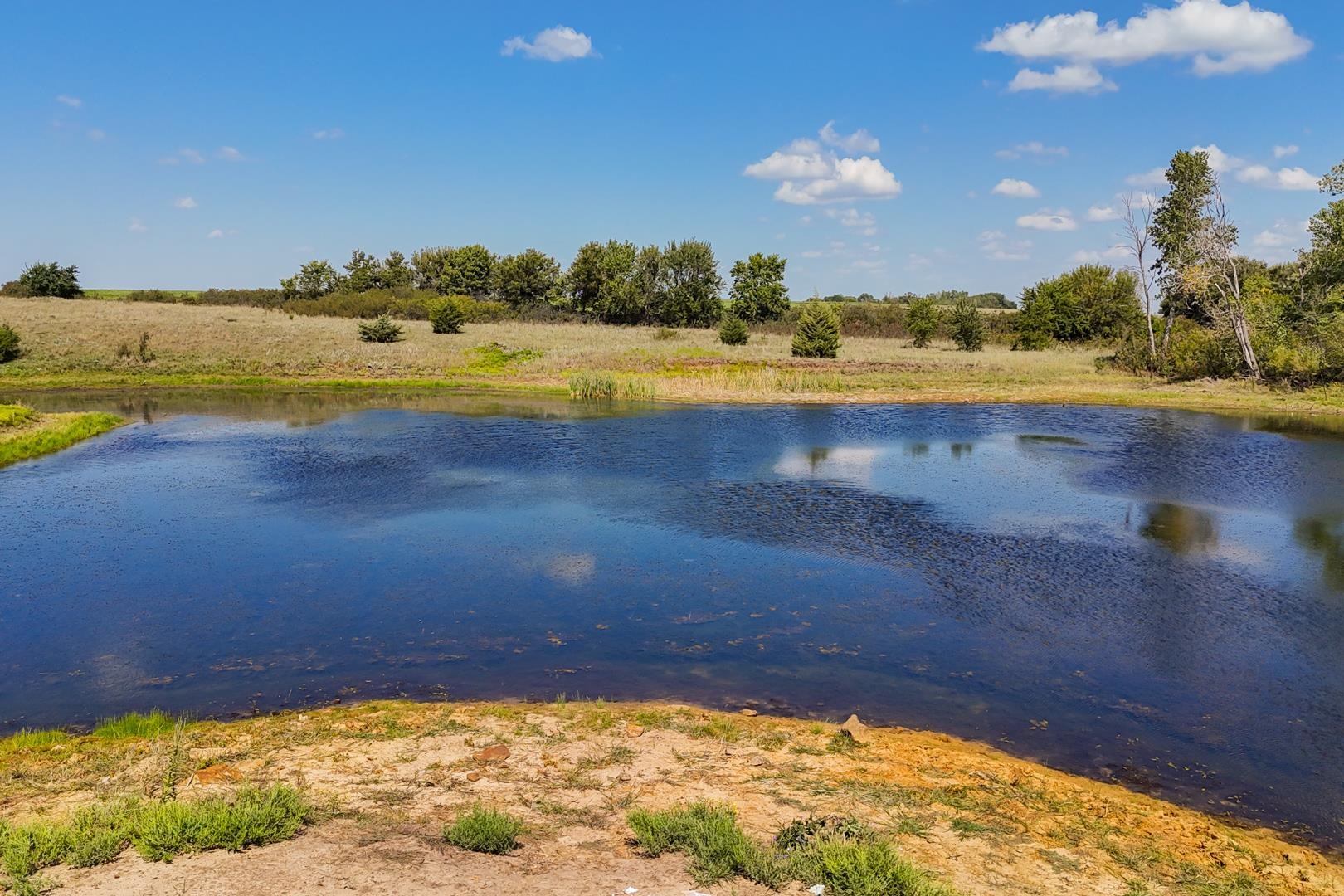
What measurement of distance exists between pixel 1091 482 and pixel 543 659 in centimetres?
1599

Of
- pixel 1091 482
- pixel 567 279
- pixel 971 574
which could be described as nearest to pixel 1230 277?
pixel 1091 482

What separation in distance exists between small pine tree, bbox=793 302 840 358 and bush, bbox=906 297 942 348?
12.3 m

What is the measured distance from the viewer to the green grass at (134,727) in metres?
8.57

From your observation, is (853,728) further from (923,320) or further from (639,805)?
(923,320)

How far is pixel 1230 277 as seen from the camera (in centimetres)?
4831

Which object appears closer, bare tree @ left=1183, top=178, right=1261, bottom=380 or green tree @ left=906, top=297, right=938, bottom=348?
bare tree @ left=1183, top=178, right=1261, bottom=380

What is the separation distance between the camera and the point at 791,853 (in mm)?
5934

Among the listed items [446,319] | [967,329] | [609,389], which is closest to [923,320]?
[967,329]

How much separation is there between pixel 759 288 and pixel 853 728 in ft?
264

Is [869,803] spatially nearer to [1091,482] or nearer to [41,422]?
[1091,482]

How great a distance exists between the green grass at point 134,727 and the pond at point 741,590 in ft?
1.23

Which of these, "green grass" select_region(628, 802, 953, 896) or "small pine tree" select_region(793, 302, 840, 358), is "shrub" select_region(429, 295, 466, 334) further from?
"green grass" select_region(628, 802, 953, 896)

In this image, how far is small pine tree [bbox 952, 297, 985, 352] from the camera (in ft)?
208

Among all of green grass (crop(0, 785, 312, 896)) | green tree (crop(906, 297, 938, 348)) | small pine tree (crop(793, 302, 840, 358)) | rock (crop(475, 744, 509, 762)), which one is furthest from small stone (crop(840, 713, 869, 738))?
green tree (crop(906, 297, 938, 348))
